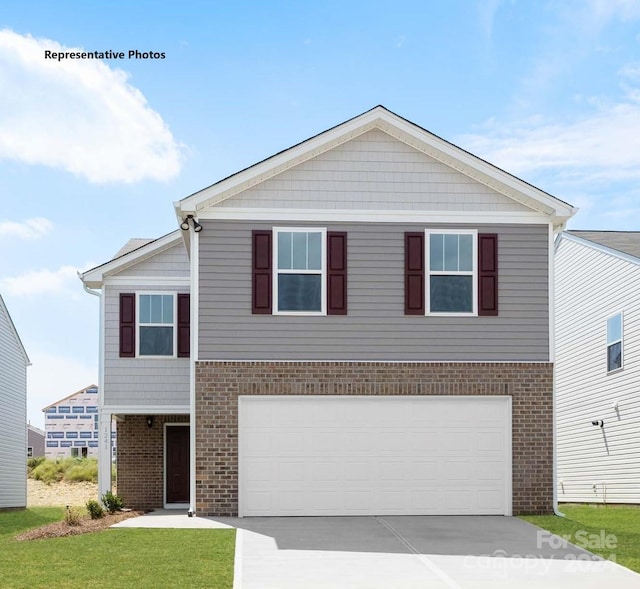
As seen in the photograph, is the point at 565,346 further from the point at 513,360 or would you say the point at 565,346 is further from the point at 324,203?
the point at 324,203

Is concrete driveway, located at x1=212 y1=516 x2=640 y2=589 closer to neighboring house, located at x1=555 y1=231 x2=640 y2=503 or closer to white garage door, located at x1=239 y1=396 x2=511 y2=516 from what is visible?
white garage door, located at x1=239 y1=396 x2=511 y2=516

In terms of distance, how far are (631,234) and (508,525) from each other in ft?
43.7

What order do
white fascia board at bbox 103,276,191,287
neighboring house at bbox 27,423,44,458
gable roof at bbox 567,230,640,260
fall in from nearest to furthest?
white fascia board at bbox 103,276,191,287, gable roof at bbox 567,230,640,260, neighboring house at bbox 27,423,44,458

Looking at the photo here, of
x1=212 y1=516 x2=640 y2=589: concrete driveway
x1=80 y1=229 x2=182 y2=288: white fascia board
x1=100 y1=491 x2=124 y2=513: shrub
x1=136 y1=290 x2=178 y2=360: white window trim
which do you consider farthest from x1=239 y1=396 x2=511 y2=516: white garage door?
x1=80 y1=229 x2=182 y2=288: white fascia board

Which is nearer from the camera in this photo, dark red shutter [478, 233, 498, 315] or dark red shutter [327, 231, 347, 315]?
dark red shutter [327, 231, 347, 315]

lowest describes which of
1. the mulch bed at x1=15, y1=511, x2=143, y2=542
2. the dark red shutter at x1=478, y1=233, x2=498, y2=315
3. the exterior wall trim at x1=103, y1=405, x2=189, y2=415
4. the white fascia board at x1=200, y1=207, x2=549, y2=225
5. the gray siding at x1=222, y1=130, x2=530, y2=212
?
the mulch bed at x1=15, y1=511, x2=143, y2=542

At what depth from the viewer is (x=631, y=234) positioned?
27812 millimetres

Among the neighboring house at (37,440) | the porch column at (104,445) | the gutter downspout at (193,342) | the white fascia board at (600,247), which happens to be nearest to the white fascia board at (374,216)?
the gutter downspout at (193,342)

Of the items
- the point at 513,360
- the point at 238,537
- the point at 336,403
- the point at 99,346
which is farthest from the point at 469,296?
the point at 99,346

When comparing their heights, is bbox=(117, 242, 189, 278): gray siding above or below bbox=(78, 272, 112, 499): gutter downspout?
above

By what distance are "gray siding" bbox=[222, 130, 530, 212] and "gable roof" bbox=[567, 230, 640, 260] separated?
6.26 metres

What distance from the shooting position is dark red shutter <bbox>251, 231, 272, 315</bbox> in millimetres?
18391

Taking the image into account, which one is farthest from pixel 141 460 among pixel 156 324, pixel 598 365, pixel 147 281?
pixel 598 365

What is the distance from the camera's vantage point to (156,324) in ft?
77.3
